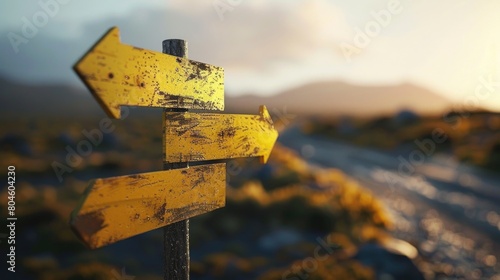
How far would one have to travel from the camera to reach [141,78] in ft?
6.82

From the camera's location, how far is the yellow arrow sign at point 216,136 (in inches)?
92.3

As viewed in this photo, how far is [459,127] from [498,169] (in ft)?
38.3

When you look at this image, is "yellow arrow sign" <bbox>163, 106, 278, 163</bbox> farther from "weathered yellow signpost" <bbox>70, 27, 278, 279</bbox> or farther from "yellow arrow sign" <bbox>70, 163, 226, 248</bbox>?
"yellow arrow sign" <bbox>70, 163, 226, 248</bbox>

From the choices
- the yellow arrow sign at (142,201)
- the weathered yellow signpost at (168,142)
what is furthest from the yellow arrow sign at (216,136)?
the yellow arrow sign at (142,201)

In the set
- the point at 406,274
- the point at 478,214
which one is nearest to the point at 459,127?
the point at 478,214

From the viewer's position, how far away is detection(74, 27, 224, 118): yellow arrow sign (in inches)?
71.8

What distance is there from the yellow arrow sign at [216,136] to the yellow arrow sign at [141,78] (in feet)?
0.36

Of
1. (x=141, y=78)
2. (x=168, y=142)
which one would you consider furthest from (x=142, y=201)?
(x=141, y=78)

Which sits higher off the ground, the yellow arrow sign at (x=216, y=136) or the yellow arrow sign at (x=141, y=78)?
the yellow arrow sign at (x=141, y=78)

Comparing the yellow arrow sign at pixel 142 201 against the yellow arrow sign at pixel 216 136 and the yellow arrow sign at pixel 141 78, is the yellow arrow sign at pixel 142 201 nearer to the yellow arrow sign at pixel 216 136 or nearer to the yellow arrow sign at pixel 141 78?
the yellow arrow sign at pixel 216 136

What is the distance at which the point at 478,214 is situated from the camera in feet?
32.3

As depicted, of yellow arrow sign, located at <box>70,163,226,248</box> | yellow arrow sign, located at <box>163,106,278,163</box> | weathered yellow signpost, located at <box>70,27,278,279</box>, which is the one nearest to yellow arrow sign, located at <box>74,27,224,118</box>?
weathered yellow signpost, located at <box>70,27,278,279</box>

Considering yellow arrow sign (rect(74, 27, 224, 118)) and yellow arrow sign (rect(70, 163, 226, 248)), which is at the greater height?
yellow arrow sign (rect(74, 27, 224, 118))

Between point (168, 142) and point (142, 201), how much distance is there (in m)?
0.39
